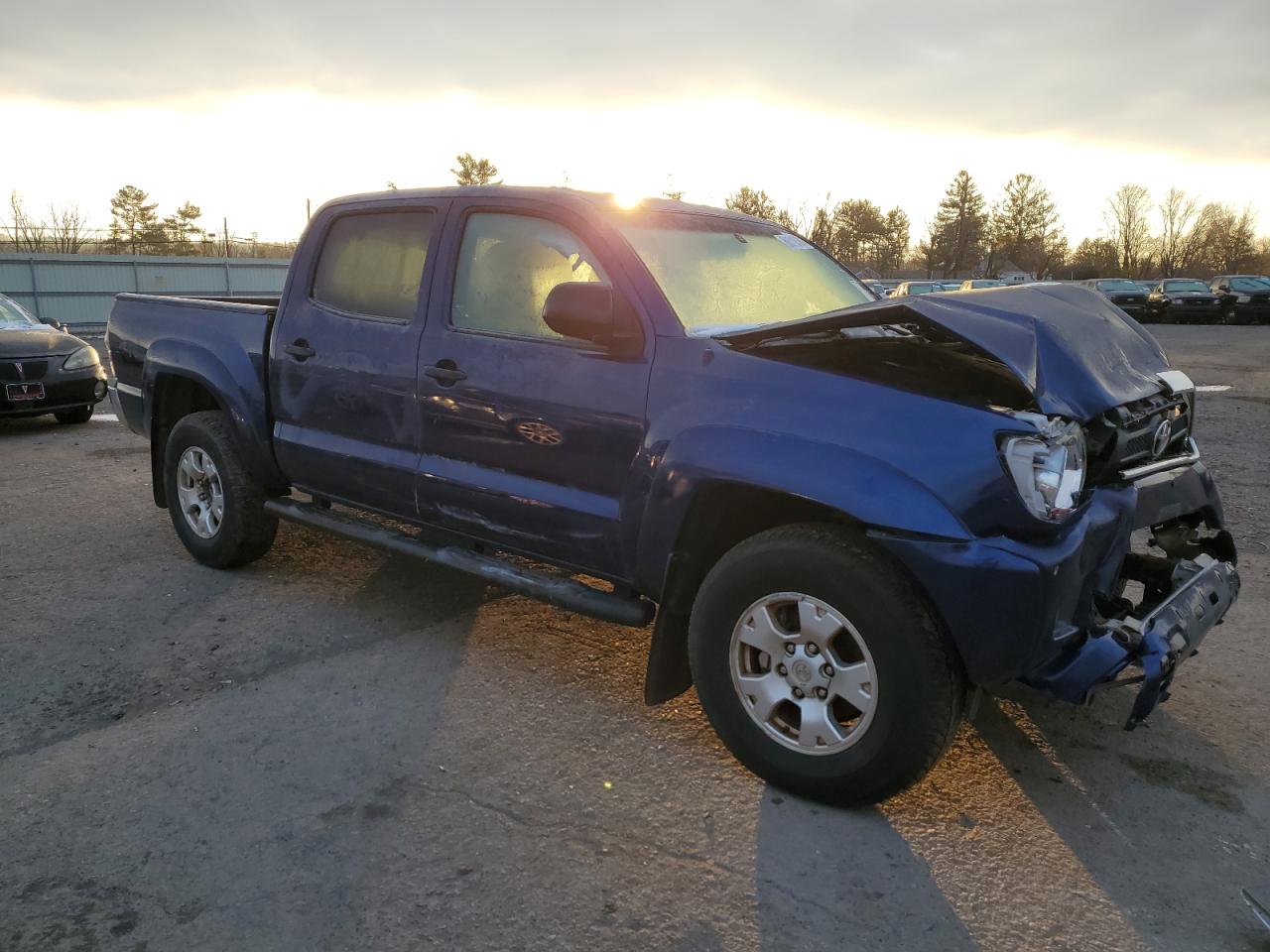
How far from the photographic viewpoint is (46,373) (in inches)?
378

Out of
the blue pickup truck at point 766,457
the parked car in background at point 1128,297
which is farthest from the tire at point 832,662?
the parked car in background at point 1128,297

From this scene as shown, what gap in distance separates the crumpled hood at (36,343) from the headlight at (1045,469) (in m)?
9.84

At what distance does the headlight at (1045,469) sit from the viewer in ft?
8.69

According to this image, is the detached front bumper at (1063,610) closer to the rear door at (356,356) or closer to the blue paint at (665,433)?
the blue paint at (665,433)

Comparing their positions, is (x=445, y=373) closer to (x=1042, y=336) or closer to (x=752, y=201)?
(x=1042, y=336)

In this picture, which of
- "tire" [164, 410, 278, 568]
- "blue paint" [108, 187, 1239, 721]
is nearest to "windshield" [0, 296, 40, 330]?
"tire" [164, 410, 278, 568]

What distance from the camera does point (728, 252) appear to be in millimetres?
3957

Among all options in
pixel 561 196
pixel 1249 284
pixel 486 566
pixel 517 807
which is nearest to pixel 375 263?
pixel 561 196

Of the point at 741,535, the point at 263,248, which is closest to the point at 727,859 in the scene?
the point at 741,535

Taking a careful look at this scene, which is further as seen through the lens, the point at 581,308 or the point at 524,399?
the point at 524,399

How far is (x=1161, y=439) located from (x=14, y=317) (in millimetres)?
11201

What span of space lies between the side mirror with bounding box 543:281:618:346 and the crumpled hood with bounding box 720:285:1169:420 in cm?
42

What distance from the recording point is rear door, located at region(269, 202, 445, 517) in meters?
4.10

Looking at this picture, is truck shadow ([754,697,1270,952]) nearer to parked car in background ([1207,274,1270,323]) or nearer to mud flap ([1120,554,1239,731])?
mud flap ([1120,554,1239,731])
